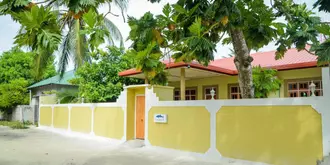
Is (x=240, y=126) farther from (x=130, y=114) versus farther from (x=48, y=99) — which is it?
(x=48, y=99)

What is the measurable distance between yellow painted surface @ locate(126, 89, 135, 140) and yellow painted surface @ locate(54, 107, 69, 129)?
5.80 meters

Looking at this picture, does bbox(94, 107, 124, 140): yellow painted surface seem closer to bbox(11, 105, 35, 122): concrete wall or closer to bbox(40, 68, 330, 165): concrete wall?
bbox(40, 68, 330, 165): concrete wall

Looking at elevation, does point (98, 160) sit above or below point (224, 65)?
below

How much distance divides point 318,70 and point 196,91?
5.86 metres

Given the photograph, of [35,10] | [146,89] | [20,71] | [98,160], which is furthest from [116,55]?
[20,71]

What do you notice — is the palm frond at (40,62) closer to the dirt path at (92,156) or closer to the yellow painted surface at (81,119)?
the yellow painted surface at (81,119)

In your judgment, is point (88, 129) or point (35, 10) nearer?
point (35, 10)

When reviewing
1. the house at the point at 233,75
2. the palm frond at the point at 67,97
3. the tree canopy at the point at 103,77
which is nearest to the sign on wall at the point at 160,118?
the house at the point at 233,75

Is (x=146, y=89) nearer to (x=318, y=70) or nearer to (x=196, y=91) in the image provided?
(x=196, y=91)

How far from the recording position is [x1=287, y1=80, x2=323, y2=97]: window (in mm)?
11148

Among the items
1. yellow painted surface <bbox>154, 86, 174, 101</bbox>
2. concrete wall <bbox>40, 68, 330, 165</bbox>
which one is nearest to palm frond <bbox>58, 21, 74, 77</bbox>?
concrete wall <bbox>40, 68, 330, 165</bbox>

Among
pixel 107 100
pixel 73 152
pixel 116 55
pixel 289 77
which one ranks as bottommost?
pixel 73 152

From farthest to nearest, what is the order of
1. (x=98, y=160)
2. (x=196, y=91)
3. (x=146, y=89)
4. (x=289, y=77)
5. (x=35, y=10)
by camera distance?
(x=196, y=91) < (x=289, y=77) < (x=146, y=89) < (x=98, y=160) < (x=35, y=10)

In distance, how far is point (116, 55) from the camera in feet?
50.5
